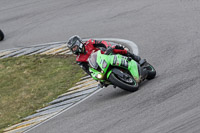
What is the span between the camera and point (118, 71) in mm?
10227

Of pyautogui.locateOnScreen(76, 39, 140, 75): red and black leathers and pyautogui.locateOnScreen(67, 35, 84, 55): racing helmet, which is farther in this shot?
pyautogui.locateOnScreen(76, 39, 140, 75): red and black leathers

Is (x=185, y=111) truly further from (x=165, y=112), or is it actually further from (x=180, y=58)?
(x=180, y=58)

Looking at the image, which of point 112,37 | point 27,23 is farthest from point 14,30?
point 112,37

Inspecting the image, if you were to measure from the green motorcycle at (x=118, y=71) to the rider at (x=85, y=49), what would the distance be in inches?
11.2

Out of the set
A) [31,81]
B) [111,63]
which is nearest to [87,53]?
[111,63]

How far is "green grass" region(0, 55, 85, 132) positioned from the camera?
1237 cm

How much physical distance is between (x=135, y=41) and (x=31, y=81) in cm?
375

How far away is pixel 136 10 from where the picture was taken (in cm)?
1742

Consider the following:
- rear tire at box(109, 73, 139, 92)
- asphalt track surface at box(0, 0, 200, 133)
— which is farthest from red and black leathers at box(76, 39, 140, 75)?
rear tire at box(109, 73, 139, 92)

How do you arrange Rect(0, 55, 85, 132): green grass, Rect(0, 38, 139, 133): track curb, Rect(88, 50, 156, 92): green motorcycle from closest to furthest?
Rect(88, 50, 156, 92): green motorcycle, Rect(0, 38, 139, 133): track curb, Rect(0, 55, 85, 132): green grass

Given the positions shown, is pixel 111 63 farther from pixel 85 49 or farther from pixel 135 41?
pixel 135 41

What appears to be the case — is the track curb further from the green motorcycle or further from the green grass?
the green motorcycle

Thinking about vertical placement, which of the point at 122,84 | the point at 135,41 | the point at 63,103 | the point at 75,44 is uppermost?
the point at 75,44

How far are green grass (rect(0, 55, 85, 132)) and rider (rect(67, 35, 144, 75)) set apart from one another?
6.56 ft
